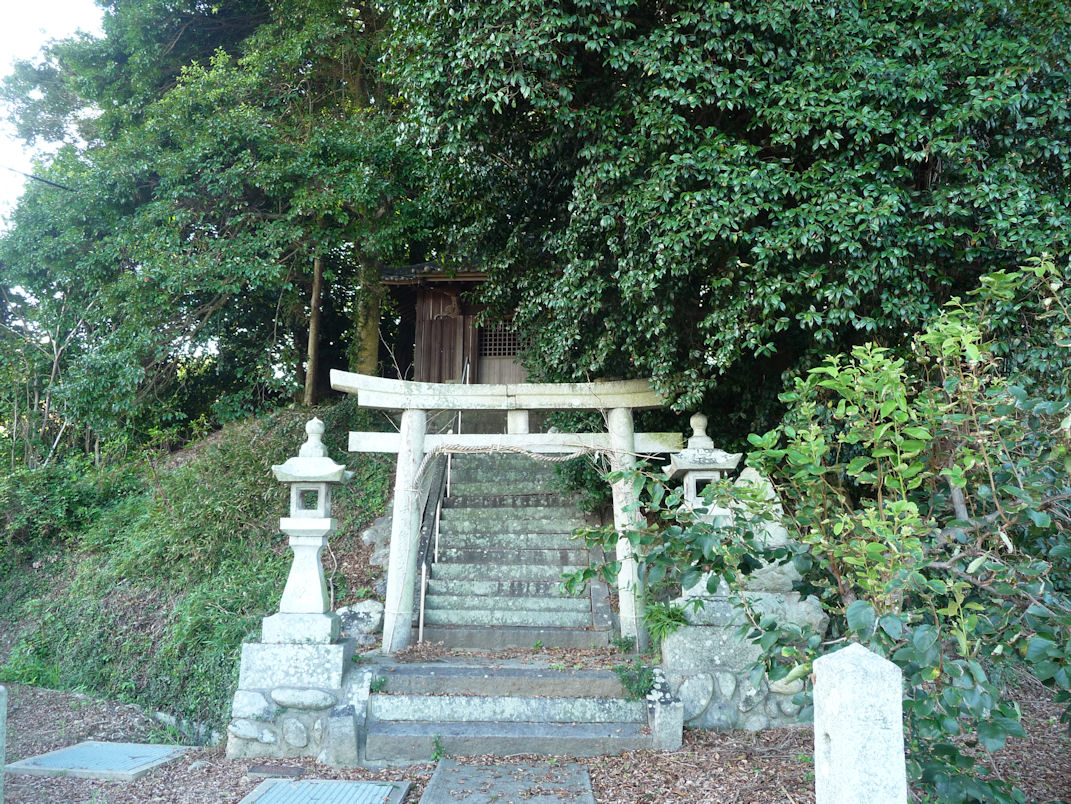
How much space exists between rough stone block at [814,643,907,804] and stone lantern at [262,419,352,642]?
4594mm

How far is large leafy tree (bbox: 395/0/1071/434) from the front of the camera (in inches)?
215

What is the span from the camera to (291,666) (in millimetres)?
5758

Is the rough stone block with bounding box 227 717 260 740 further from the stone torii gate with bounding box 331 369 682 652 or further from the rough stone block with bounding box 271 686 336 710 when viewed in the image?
the stone torii gate with bounding box 331 369 682 652

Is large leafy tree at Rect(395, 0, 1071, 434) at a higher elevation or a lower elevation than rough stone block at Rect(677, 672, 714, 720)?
higher

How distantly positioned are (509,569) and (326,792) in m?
3.87

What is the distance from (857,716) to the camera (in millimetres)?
2283

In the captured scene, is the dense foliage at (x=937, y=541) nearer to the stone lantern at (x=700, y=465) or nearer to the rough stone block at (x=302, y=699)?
the stone lantern at (x=700, y=465)

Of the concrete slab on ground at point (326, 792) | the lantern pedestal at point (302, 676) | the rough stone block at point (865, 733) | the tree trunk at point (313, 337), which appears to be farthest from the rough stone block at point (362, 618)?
the rough stone block at point (865, 733)

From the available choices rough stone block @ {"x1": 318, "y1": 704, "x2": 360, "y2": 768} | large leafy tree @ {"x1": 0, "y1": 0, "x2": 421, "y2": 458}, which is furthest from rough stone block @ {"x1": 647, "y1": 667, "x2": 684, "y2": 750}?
large leafy tree @ {"x1": 0, "y1": 0, "x2": 421, "y2": 458}

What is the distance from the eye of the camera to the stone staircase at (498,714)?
5359 millimetres

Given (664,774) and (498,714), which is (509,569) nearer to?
(498,714)

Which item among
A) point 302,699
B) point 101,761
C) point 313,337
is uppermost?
point 313,337

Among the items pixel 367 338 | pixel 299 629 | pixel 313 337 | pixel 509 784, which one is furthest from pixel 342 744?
pixel 313 337

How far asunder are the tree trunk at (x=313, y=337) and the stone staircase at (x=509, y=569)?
4.11 metres
